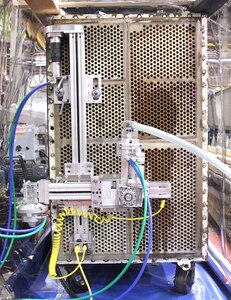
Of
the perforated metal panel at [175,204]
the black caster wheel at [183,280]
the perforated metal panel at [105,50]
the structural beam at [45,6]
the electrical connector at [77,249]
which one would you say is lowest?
the black caster wheel at [183,280]

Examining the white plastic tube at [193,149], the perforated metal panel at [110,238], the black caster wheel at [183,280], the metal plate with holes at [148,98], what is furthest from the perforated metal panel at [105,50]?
the black caster wheel at [183,280]

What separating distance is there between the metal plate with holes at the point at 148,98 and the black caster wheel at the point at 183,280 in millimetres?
115

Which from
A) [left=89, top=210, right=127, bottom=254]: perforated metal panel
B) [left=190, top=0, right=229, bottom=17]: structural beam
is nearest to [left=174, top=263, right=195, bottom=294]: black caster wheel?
[left=89, top=210, right=127, bottom=254]: perforated metal panel

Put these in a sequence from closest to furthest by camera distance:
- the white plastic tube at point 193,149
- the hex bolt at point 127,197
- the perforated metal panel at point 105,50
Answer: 1. the white plastic tube at point 193,149
2. the hex bolt at point 127,197
3. the perforated metal panel at point 105,50

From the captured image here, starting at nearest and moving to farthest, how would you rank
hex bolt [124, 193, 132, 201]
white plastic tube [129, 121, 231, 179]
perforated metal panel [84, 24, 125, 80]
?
white plastic tube [129, 121, 231, 179]
hex bolt [124, 193, 132, 201]
perforated metal panel [84, 24, 125, 80]

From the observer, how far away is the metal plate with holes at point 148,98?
3.93 ft

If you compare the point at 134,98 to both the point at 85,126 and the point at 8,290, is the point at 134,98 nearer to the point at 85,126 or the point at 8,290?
the point at 85,126

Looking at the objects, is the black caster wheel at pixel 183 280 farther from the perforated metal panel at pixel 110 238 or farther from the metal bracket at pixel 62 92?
the metal bracket at pixel 62 92

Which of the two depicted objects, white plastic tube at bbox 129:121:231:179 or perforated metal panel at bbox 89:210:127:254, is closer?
white plastic tube at bbox 129:121:231:179

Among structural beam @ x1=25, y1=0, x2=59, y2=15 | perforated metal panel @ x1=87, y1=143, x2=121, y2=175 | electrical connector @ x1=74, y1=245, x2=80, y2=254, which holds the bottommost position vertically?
electrical connector @ x1=74, y1=245, x2=80, y2=254

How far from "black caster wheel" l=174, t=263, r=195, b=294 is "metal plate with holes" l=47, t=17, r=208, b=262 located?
0.12m

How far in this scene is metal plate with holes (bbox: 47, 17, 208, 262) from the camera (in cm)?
120

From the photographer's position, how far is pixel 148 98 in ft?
3.96

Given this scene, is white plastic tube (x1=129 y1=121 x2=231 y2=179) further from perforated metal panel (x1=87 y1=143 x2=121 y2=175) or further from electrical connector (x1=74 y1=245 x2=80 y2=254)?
electrical connector (x1=74 y1=245 x2=80 y2=254)
